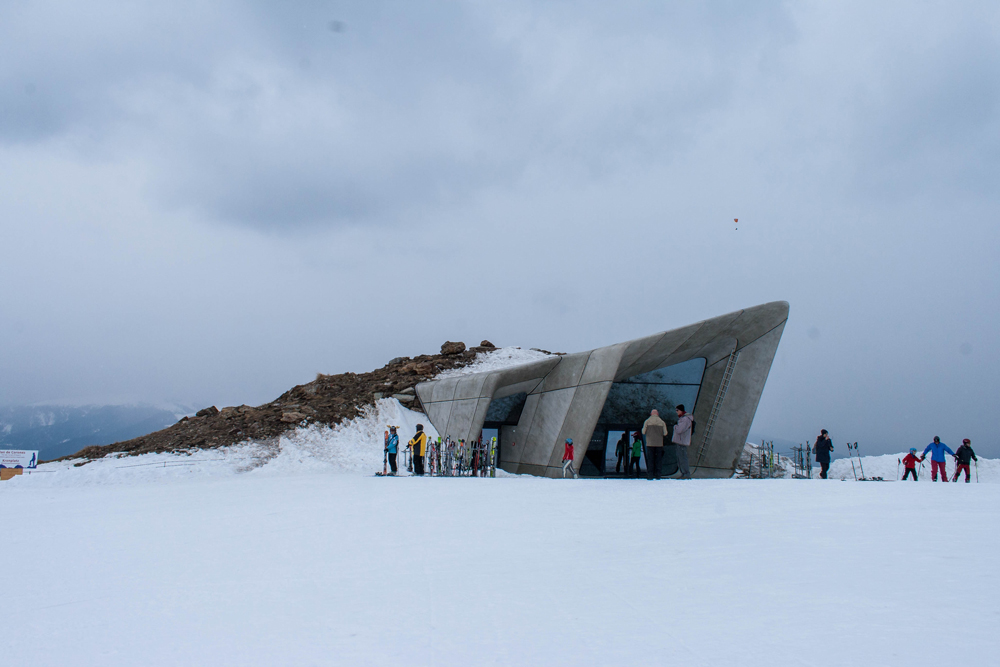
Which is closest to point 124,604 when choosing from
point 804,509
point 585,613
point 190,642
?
point 190,642

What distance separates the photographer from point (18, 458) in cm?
1441

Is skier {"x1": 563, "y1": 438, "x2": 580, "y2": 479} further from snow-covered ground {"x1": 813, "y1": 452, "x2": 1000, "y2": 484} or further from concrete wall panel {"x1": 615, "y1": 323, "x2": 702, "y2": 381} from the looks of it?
snow-covered ground {"x1": 813, "y1": 452, "x2": 1000, "y2": 484}

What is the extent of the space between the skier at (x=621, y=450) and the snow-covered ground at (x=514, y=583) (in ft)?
33.8

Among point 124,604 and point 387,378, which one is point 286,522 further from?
point 387,378

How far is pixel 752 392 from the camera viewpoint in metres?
15.9

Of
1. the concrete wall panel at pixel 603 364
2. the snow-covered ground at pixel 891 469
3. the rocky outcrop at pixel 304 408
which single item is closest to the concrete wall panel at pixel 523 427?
the concrete wall panel at pixel 603 364

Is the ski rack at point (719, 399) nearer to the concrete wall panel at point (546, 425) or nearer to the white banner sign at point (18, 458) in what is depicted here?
the concrete wall panel at point (546, 425)

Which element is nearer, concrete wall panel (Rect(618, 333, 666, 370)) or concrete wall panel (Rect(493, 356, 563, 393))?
concrete wall panel (Rect(618, 333, 666, 370))

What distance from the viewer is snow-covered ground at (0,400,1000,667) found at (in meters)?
2.85

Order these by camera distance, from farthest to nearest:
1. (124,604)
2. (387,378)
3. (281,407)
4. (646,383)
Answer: (387,378) < (281,407) < (646,383) < (124,604)

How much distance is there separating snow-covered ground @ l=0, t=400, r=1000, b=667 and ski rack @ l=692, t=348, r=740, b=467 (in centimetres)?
817

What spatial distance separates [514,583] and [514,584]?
0.07ft

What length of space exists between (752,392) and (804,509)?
9734 mm

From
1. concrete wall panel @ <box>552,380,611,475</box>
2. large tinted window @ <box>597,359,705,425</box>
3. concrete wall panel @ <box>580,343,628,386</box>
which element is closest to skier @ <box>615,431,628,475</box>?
large tinted window @ <box>597,359,705,425</box>
